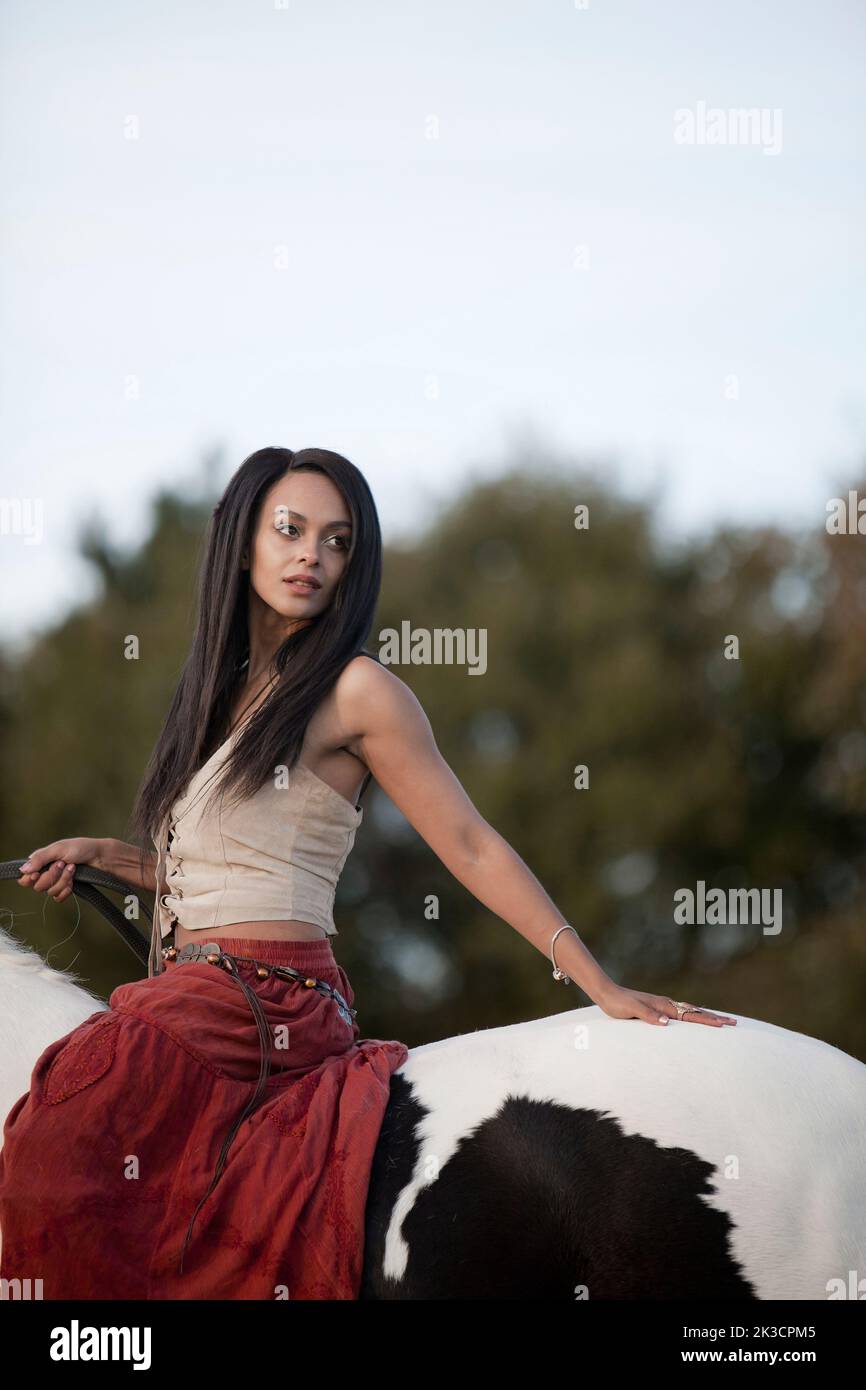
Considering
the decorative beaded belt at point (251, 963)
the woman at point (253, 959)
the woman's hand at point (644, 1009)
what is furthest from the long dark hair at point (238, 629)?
the woman's hand at point (644, 1009)

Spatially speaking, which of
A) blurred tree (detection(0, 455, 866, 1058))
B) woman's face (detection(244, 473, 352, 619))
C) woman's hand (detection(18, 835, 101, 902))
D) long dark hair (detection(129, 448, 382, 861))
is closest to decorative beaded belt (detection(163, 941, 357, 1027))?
long dark hair (detection(129, 448, 382, 861))

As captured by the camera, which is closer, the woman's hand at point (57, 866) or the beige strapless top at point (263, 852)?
the beige strapless top at point (263, 852)

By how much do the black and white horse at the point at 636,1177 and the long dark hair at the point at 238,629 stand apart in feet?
2.61

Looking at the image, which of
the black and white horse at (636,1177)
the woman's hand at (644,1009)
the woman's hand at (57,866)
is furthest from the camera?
the woman's hand at (57,866)

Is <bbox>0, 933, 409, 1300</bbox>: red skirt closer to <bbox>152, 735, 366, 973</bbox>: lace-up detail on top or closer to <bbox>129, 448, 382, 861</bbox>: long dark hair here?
<bbox>152, 735, 366, 973</bbox>: lace-up detail on top

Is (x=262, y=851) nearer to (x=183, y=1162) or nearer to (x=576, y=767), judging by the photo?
(x=183, y=1162)

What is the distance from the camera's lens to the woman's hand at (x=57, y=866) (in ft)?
8.45

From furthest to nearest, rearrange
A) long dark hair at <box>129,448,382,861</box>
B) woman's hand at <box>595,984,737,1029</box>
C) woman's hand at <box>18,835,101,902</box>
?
woman's hand at <box>18,835,101,902</box> < long dark hair at <box>129,448,382,861</box> < woman's hand at <box>595,984,737,1029</box>

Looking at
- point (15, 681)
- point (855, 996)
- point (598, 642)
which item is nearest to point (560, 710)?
point (598, 642)

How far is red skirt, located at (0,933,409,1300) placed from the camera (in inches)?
76.2

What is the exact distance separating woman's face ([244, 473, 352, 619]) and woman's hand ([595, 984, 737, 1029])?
93 centimetres

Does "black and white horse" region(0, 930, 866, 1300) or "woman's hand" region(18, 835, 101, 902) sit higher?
"woman's hand" region(18, 835, 101, 902)

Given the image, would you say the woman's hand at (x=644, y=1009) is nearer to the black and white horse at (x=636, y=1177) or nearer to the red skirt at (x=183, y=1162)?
the black and white horse at (x=636, y=1177)

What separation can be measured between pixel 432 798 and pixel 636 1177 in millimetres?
745
